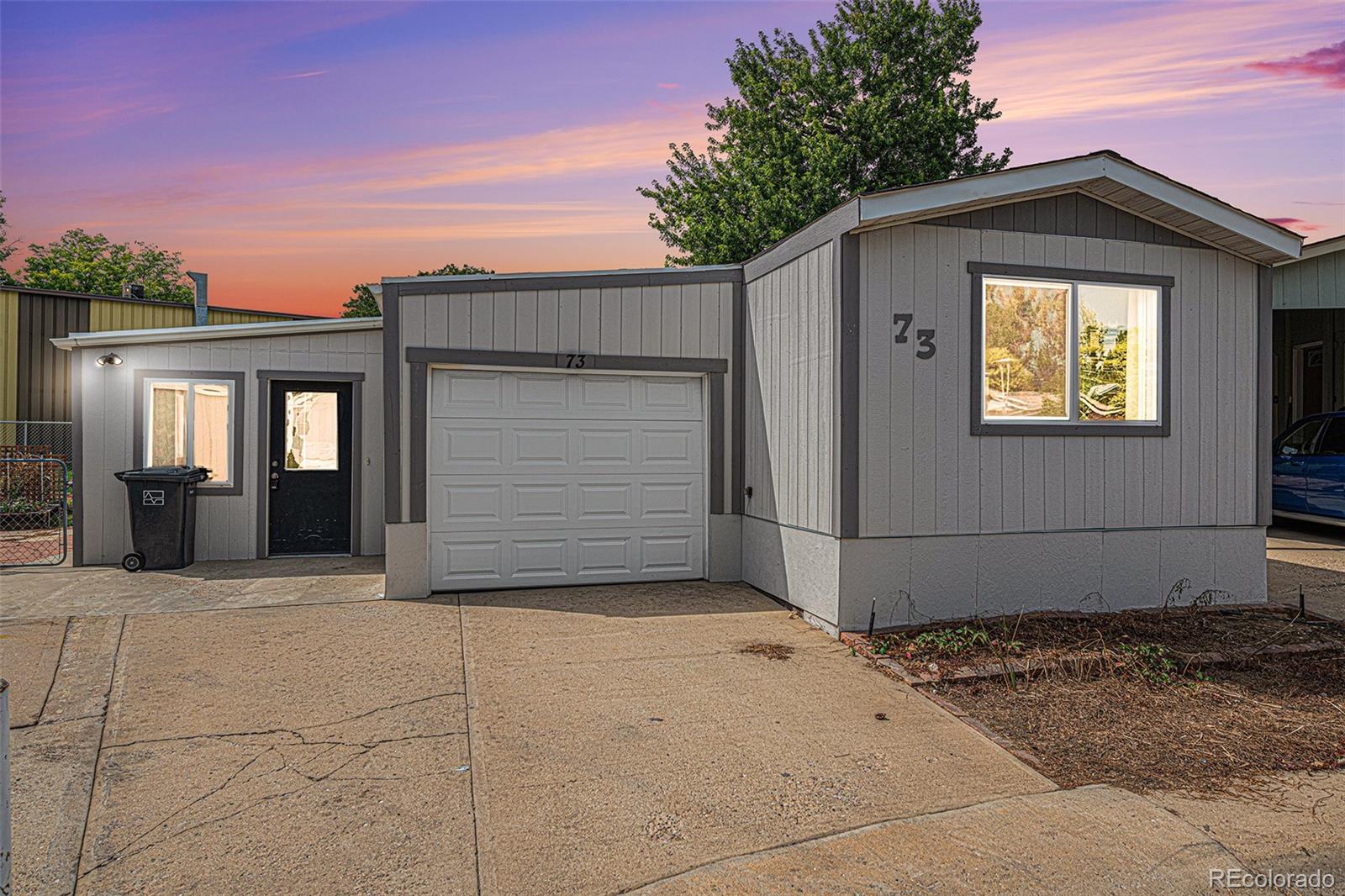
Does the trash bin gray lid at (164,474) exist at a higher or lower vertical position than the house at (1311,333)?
lower

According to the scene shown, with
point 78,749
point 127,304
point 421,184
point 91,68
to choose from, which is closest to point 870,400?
point 78,749

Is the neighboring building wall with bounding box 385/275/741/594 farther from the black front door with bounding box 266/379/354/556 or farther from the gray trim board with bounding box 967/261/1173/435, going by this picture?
the black front door with bounding box 266/379/354/556

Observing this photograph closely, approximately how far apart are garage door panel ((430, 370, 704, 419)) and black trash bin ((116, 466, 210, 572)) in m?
3.42

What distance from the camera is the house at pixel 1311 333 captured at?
11.8m

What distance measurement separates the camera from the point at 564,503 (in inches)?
308

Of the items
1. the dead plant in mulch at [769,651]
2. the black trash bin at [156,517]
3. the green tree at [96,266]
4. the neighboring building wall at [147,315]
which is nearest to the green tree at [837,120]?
the neighboring building wall at [147,315]

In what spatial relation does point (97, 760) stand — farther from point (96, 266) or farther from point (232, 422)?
point (96, 266)

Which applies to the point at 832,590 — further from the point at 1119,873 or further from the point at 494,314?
the point at 494,314

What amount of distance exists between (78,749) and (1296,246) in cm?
937

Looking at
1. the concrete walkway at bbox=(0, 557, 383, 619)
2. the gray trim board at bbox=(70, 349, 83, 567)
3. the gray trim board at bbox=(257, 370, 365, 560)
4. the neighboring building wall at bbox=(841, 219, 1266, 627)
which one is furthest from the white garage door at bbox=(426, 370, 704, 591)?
the gray trim board at bbox=(70, 349, 83, 567)

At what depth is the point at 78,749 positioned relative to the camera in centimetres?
398

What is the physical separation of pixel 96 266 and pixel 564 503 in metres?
36.1

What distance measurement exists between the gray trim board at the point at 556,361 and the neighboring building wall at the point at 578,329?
46mm

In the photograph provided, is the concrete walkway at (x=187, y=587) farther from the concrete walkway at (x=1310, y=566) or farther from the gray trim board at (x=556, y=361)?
the concrete walkway at (x=1310, y=566)
